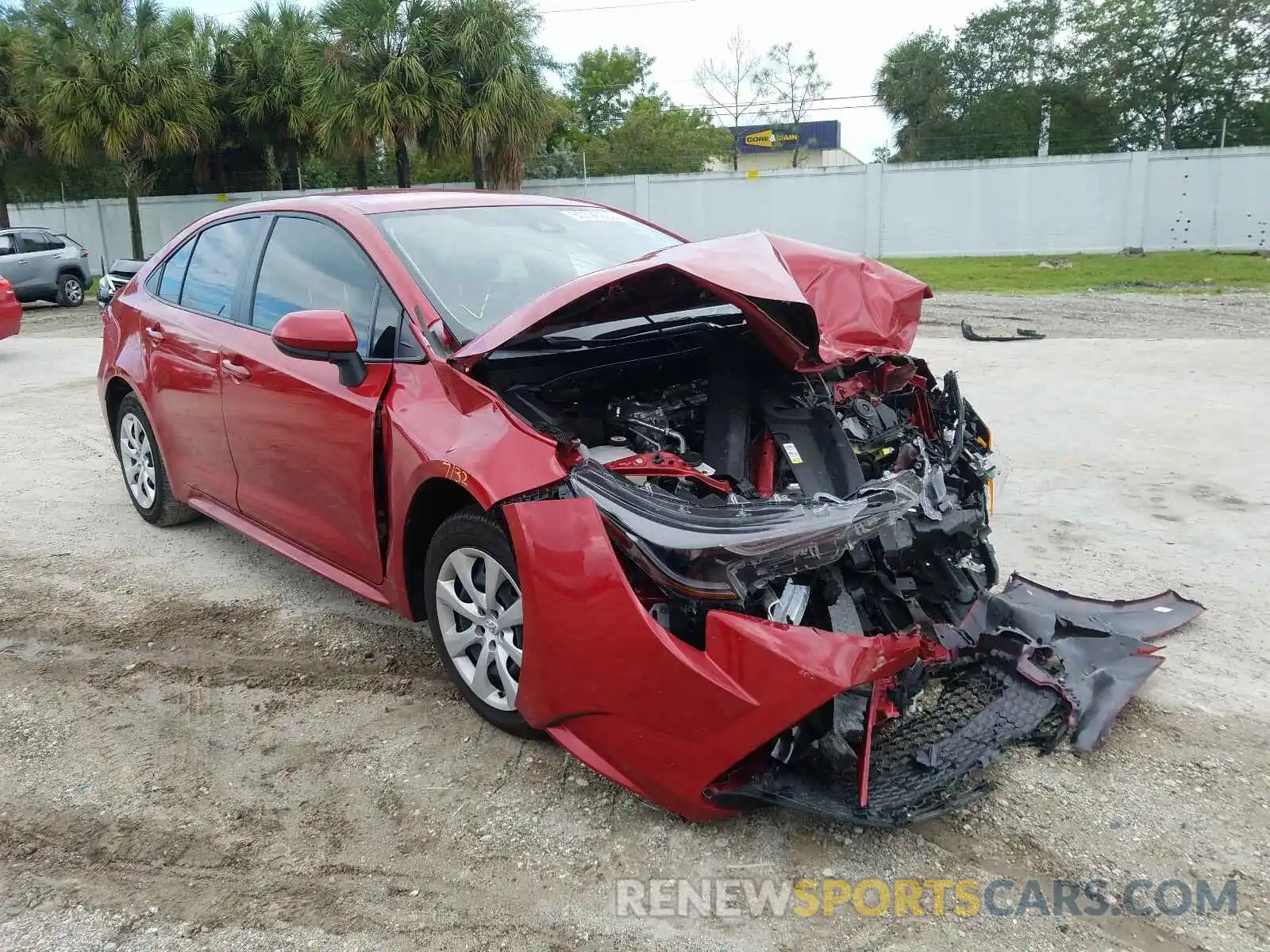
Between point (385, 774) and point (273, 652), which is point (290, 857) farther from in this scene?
point (273, 652)

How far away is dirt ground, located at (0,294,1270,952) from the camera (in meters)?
2.35

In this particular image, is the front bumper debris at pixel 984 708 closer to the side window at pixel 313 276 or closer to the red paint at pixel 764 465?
the red paint at pixel 764 465

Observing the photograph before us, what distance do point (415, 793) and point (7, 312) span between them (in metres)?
11.5

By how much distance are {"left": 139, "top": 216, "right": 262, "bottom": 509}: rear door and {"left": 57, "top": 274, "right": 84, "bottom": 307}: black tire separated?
1737cm

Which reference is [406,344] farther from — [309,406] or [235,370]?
[235,370]

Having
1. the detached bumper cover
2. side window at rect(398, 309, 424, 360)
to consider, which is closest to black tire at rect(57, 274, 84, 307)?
side window at rect(398, 309, 424, 360)

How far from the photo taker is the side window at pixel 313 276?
3459 millimetres

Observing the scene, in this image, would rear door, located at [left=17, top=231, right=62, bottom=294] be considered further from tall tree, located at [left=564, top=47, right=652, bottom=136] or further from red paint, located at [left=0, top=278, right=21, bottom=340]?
tall tree, located at [left=564, top=47, right=652, bottom=136]

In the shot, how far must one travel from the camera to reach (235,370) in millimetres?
3957

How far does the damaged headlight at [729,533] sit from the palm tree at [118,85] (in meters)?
23.7

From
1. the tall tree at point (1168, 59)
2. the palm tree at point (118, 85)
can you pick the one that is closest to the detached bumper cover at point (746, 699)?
the palm tree at point (118, 85)

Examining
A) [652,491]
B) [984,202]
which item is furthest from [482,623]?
[984,202]

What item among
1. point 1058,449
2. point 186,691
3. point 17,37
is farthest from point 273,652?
point 17,37

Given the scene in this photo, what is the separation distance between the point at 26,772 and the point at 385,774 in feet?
3.85
